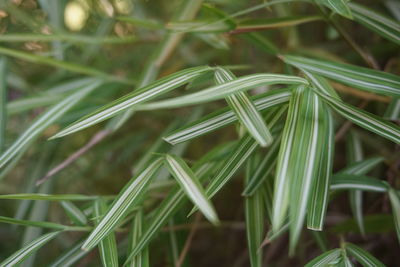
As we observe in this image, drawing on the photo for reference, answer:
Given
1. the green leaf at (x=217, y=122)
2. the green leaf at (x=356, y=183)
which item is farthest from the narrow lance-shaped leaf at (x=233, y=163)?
the green leaf at (x=356, y=183)

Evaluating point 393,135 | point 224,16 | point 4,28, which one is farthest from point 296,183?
point 4,28

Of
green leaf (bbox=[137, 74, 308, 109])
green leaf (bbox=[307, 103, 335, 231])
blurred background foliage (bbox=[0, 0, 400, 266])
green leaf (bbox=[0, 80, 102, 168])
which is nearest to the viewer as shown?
green leaf (bbox=[137, 74, 308, 109])

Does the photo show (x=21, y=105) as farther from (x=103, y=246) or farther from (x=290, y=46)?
(x=290, y=46)

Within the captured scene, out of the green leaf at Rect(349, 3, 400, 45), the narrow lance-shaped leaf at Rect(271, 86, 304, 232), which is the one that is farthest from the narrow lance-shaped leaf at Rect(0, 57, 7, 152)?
the green leaf at Rect(349, 3, 400, 45)

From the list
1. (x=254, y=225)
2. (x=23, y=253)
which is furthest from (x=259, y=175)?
(x=23, y=253)

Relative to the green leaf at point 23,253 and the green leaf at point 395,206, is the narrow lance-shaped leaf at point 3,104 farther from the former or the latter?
the green leaf at point 395,206

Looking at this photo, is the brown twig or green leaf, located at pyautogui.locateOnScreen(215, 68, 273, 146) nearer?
green leaf, located at pyautogui.locateOnScreen(215, 68, 273, 146)

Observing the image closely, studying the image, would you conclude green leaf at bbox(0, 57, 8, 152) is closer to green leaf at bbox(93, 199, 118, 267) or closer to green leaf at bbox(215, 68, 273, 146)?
green leaf at bbox(93, 199, 118, 267)
